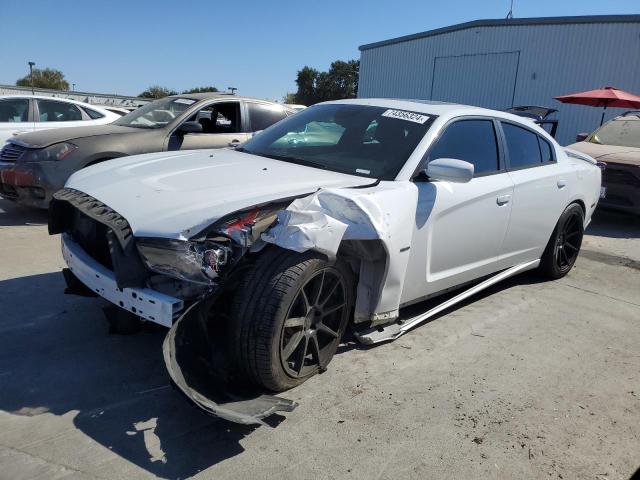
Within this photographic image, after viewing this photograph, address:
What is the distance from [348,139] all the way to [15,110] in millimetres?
6988

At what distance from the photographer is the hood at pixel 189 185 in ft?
8.65

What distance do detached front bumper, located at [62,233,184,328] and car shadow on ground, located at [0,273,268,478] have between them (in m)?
0.45

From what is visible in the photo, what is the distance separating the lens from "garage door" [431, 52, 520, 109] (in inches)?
838

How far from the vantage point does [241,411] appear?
96.1 inches

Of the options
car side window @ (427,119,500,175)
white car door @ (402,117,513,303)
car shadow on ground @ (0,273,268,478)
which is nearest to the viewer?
car shadow on ground @ (0,273,268,478)

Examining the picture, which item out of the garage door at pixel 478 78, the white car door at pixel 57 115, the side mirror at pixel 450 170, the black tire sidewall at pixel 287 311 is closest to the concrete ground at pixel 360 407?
the black tire sidewall at pixel 287 311

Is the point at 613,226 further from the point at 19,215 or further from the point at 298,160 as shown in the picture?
the point at 19,215

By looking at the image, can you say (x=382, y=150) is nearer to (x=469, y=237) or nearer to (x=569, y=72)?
(x=469, y=237)

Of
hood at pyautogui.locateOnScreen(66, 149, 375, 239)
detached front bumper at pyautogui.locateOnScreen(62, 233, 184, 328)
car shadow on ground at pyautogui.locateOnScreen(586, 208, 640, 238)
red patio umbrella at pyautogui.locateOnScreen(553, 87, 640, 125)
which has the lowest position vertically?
car shadow on ground at pyautogui.locateOnScreen(586, 208, 640, 238)

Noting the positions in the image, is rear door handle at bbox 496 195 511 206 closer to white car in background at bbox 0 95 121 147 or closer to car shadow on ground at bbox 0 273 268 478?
car shadow on ground at bbox 0 273 268 478

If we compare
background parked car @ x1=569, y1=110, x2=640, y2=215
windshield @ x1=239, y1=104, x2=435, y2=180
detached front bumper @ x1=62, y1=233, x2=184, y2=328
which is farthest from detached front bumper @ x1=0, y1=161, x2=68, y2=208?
background parked car @ x1=569, y1=110, x2=640, y2=215

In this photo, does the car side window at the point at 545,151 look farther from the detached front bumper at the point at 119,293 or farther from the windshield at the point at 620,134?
the windshield at the point at 620,134

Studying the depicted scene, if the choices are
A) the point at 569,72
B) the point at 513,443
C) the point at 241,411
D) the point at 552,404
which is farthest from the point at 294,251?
the point at 569,72

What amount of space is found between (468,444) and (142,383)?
5.85 feet
